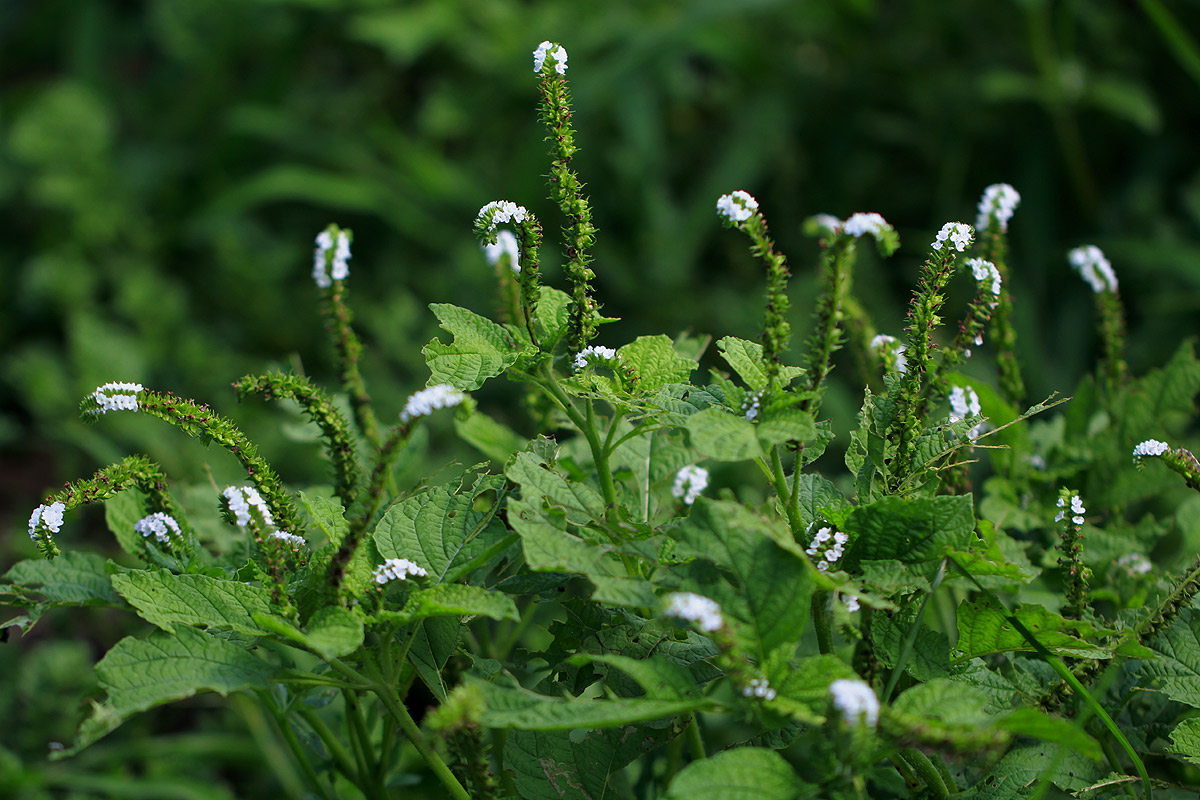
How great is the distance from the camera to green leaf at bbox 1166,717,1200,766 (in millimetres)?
983

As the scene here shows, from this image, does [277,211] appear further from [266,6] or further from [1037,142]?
[1037,142]

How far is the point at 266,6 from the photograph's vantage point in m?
4.61

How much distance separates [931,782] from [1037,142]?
366 cm

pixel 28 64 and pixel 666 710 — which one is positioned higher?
pixel 28 64

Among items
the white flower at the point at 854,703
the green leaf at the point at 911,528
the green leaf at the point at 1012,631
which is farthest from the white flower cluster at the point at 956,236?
the white flower at the point at 854,703

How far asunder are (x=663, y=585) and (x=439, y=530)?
0.26 metres

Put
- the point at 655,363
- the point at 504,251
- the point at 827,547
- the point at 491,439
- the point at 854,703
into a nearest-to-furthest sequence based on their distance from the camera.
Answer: the point at 854,703 → the point at 827,547 → the point at 655,363 → the point at 504,251 → the point at 491,439

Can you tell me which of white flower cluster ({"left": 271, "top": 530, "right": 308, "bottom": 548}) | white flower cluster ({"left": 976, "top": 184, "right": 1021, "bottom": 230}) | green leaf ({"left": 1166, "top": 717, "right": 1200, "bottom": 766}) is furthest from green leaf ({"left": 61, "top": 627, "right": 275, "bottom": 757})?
white flower cluster ({"left": 976, "top": 184, "right": 1021, "bottom": 230})

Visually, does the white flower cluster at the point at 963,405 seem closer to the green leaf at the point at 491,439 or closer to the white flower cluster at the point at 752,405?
the white flower cluster at the point at 752,405

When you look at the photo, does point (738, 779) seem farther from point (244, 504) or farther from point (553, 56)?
point (553, 56)

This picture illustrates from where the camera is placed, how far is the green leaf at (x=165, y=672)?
83 centimetres

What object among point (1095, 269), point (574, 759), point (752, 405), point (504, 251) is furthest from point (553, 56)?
point (1095, 269)

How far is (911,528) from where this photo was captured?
94 centimetres

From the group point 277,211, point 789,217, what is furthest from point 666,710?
point 277,211
